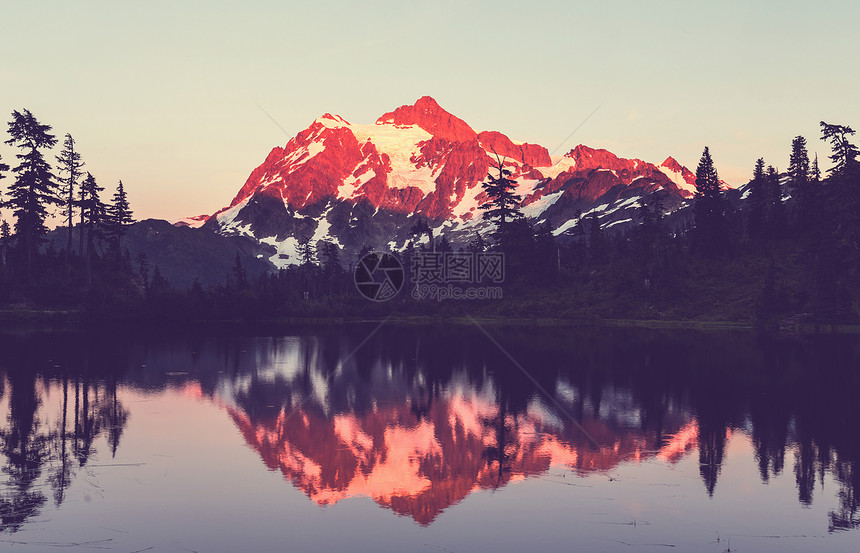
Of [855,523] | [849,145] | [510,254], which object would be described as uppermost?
[849,145]

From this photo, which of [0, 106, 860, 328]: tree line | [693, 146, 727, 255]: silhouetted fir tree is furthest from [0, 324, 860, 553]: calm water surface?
[693, 146, 727, 255]: silhouetted fir tree

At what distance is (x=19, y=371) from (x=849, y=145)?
113160 millimetres

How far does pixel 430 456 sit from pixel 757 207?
12481 cm

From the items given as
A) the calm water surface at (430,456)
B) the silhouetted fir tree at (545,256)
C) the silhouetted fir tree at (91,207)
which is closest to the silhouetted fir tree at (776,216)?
the silhouetted fir tree at (545,256)

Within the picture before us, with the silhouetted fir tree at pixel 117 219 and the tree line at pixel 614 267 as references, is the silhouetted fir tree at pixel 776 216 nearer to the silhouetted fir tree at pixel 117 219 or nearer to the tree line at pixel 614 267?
the tree line at pixel 614 267

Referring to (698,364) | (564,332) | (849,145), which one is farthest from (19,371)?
(849,145)

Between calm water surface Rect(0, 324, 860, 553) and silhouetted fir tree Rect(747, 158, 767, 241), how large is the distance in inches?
3349

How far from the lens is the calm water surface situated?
1817 centimetres

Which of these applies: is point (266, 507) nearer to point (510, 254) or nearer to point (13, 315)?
point (13, 315)

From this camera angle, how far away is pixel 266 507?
66.3 feet

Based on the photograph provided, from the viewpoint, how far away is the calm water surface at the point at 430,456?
18.2 meters

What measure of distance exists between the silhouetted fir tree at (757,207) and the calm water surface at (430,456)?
85060mm

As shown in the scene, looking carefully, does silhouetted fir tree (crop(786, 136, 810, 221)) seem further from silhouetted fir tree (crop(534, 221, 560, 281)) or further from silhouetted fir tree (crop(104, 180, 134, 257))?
silhouetted fir tree (crop(104, 180, 134, 257))

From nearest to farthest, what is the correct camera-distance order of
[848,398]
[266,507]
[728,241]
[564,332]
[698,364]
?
[266,507]
[848,398]
[698,364]
[564,332]
[728,241]
